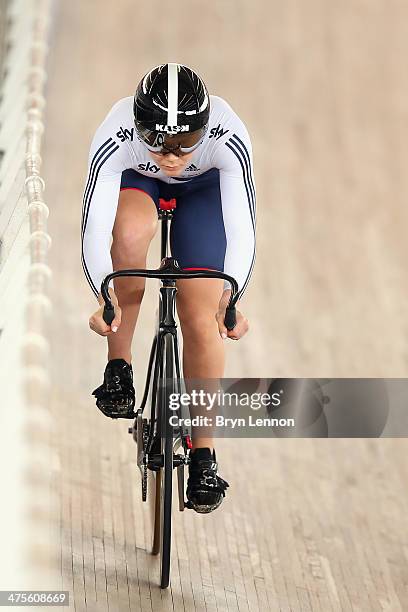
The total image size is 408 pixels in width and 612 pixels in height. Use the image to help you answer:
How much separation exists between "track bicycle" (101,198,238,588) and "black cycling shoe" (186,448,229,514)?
3 cm

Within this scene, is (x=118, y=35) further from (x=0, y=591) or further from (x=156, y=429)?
(x=0, y=591)

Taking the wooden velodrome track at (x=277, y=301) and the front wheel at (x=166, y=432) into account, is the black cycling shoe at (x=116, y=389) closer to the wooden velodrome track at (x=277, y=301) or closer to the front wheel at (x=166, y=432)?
the front wheel at (x=166, y=432)

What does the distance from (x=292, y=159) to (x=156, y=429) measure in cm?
375

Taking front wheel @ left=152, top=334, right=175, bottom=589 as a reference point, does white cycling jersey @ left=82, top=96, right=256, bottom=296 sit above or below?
above

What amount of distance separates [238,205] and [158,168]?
23 cm

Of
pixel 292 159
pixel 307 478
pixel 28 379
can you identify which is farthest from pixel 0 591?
pixel 292 159

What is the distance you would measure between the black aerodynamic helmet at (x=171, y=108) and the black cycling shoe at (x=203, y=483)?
833 mm

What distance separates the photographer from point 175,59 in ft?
22.7

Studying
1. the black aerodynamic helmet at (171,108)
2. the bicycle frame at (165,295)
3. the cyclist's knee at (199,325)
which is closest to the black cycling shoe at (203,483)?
the bicycle frame at (165,295)

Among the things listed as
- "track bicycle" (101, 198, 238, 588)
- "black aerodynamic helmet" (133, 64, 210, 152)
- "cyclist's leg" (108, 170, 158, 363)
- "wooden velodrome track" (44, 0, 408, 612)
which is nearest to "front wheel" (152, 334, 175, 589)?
"track bicycle" (101, 198, 238, 588)

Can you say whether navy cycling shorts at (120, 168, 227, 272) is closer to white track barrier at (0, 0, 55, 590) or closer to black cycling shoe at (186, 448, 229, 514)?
white track barrier at (0, 0, 55, 590)

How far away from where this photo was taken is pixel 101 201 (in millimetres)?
2402

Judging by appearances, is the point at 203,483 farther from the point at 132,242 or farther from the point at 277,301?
the point at 277,301

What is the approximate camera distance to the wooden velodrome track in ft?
9.91
